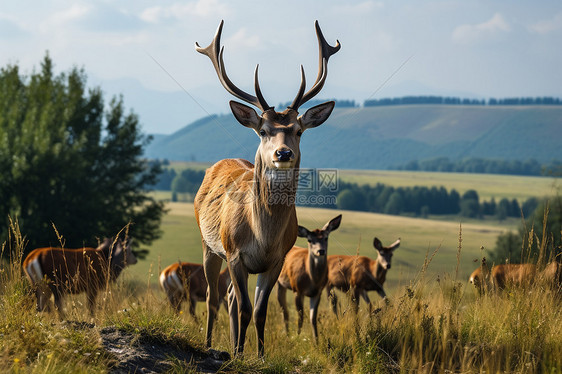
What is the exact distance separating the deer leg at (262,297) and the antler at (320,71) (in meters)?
1.71

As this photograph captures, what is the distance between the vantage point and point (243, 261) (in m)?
6.05

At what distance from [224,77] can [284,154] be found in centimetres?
173

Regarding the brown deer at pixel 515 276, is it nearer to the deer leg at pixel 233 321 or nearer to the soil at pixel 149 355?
the deer leg at pixel 233 321

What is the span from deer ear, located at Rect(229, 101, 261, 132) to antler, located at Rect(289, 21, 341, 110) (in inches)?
16.5

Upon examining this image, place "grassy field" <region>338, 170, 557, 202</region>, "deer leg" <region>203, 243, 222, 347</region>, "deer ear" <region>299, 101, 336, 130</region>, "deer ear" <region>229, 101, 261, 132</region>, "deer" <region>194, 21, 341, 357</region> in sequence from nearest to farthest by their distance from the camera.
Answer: "deer" <region>194, 21, 341, 357</region> < "deer ear" <region>229, 101, 261, 132</region> < "deer ear" <region>299, 101, 336, 130</region> < "deer leg" <region>203, 243, 222, 347</region> < "grassy field" <region>338, 170, 557, 202</region>

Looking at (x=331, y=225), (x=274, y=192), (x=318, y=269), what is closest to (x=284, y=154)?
(x=274, y=192)

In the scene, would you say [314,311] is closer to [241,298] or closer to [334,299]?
[334,299]

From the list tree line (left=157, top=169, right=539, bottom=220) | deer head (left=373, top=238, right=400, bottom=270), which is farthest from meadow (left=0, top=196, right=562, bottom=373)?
tree line (left=157, top=169, right=539, bottom=220)

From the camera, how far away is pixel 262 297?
601 centimetres

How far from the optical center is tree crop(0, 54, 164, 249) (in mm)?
29188

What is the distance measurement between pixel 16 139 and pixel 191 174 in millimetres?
59643

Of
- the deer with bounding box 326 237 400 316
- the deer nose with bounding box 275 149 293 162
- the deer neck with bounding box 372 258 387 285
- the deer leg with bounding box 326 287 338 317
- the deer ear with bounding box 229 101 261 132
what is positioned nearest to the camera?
the deer nose with bounding box 275 149 293 162

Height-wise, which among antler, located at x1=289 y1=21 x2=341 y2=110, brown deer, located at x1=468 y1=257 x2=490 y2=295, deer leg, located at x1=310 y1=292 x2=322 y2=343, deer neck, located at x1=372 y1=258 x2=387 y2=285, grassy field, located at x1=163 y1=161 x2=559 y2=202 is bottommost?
deer leg, located at x1=310 y1=292 x2=322 y2=343

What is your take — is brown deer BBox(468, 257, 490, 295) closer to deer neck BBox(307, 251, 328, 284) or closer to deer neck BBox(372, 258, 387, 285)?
deer neck BBox(307, 251, 328, 284)
